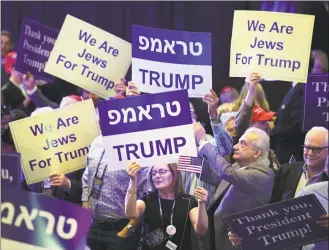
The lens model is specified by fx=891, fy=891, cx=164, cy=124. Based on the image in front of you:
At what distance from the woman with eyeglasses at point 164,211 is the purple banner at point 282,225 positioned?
28 centimetres

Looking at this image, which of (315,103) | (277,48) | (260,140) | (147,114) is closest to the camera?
(147,114)

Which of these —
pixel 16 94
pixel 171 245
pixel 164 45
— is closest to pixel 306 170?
pixel 171 245

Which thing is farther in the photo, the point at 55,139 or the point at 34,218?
the point at 55,139

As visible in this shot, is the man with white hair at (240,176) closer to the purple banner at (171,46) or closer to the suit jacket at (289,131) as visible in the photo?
the purple banner at (171,46)

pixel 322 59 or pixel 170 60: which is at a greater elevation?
pixel 170 60

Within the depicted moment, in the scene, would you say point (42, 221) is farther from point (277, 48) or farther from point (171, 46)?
point (277, 48)

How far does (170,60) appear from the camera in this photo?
632 cm

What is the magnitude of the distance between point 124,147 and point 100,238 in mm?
692

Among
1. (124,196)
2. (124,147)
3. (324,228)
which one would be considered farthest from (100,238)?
(324,228)

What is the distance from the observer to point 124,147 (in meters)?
5.69

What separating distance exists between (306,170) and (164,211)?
3.16 feet

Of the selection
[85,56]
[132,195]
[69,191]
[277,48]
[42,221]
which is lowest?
[69,191]

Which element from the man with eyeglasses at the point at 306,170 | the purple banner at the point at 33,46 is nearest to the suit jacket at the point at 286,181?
the man with eyeglasses at the point at 306,170

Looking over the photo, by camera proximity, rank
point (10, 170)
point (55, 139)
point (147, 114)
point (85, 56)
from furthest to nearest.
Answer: point (85, 56) < point (55, 139) < point (147, 114) < point (10, 170)
